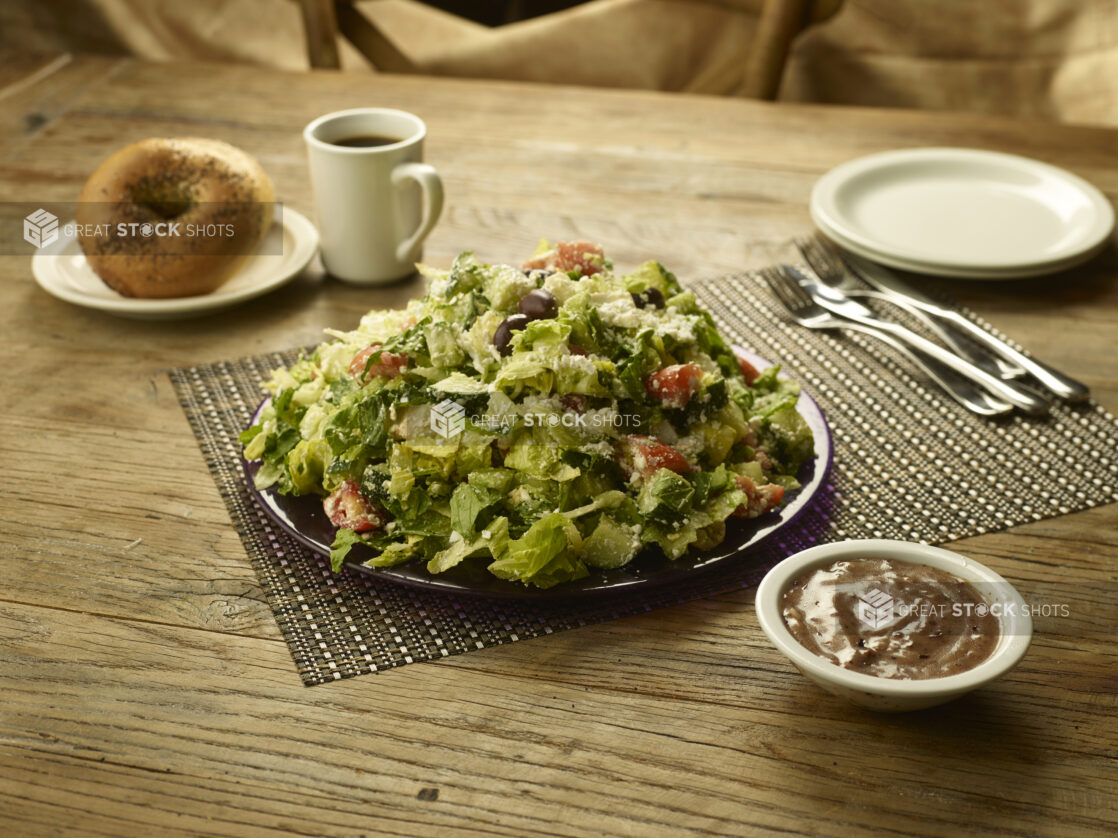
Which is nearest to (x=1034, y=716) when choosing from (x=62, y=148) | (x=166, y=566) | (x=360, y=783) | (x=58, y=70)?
(x=360, y=783)

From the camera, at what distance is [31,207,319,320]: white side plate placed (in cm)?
190

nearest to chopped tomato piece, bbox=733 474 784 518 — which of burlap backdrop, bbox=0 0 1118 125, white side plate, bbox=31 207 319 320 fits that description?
white side plate, bbox=31 207 319 320

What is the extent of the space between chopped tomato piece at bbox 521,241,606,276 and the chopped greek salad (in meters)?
0.04

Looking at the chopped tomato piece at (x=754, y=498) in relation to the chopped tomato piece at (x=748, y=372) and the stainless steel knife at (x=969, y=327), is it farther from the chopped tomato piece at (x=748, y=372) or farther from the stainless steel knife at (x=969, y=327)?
the stainless steel knife at (x=969, y=327)

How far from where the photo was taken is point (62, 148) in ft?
8.37

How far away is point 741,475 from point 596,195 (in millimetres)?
1230

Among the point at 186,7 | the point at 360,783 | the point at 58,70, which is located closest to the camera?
the point at 360,783

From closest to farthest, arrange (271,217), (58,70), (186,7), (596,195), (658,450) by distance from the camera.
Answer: (658,450) < (271,217) < (596,195) < (58,70) < (186,7)

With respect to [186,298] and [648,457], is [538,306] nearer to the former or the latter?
[648,457]

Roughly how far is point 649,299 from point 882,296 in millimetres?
725

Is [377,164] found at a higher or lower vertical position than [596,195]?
higher

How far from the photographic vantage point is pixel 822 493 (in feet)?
4.88

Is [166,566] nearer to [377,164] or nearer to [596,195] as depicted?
[377,164]

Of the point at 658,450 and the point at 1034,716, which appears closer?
the point at 1034,716
